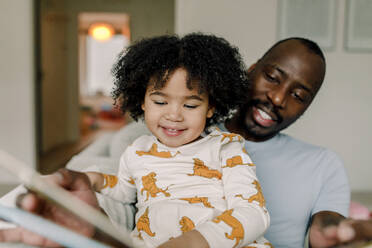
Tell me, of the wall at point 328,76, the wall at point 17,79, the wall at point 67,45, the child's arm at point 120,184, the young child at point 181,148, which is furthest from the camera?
the wall at point 67,45

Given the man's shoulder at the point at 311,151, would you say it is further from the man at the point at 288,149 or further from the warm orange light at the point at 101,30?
the warm orange light at the point at 101,30

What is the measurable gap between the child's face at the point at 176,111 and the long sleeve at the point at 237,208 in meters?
0.09

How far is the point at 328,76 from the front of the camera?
9.48ft

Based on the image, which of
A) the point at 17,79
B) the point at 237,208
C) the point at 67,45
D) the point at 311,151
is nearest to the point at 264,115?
the point at 311,151

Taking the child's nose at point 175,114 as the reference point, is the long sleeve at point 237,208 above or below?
below

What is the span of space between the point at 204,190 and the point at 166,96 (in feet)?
0.81

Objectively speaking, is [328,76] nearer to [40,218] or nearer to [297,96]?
[297,96]

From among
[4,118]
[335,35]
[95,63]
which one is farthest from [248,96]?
[95,63]

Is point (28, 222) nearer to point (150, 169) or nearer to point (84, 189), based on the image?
point (84, 189)

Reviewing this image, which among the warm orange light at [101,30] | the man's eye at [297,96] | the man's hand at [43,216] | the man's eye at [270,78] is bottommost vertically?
the man's hand at [43,216]

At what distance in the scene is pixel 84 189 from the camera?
637 mm

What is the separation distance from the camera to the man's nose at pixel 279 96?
100cm

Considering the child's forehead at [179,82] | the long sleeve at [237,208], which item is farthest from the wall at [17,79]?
the long sleeve at [237,208]

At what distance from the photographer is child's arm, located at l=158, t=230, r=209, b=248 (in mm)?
547
